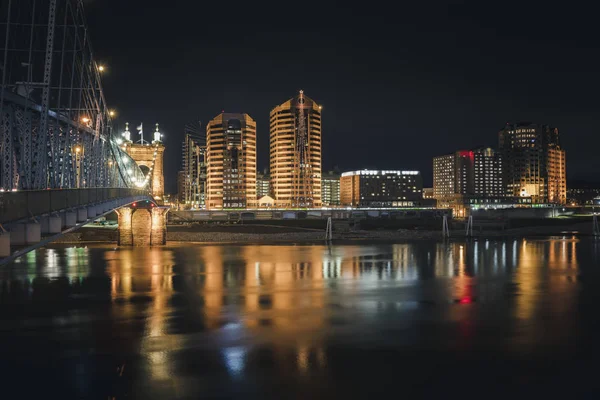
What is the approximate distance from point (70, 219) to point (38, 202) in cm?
428

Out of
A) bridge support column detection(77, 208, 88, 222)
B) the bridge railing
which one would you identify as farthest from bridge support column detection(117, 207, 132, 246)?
bridge support column detection(77, 208, 88, 222)

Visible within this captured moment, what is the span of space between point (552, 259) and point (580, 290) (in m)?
19.0

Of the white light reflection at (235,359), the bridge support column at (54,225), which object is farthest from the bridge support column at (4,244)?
the white light reflection at (235,359)

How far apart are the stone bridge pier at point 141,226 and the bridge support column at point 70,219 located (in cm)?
4400

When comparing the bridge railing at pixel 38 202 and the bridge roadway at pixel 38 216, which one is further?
the bridge roadway at pixel 38 216

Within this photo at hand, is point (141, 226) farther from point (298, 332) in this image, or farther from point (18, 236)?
point (18, 236)

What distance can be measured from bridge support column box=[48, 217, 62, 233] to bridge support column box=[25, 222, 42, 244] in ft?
7.18

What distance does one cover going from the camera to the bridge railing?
15978 mm

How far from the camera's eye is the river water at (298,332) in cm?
1532

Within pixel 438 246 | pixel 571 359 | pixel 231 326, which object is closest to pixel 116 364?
pixel 231 326

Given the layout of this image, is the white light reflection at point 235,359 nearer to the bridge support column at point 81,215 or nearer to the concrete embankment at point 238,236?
the bridge support column at point 81,215

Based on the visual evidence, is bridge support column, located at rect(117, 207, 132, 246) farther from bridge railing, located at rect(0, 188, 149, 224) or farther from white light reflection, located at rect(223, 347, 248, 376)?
white light reflection, located at rect(223, 347, 248, 376)

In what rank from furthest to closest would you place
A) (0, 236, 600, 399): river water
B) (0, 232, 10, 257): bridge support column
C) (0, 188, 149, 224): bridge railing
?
(0, 232, 10, 257): bridge support column → (0, 188, 149, 224): bridge railing → (0, 236, 600, 399): river water

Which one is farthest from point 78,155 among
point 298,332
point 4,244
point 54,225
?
point 298,332
